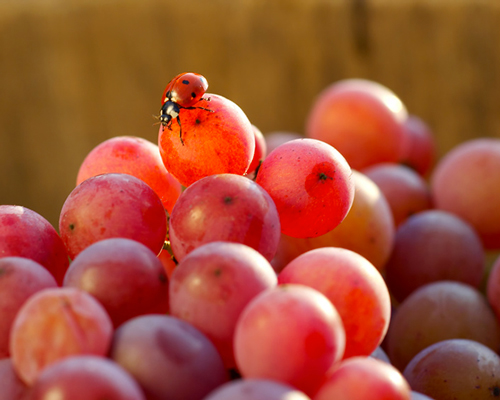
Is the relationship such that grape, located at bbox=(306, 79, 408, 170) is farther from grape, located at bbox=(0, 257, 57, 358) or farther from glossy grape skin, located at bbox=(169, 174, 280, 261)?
grape, located at bbox=(0, 257, 57, 358)

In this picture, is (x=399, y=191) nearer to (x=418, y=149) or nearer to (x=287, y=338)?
(x=418, y=149)

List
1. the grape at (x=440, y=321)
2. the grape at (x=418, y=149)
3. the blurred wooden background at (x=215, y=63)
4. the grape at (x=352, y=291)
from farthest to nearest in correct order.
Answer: the blurred wooden background at (x=215, y=63) < the grape at (x=418, y=149) < the grape at (x=440, y=321) < the grape at (x=352, y=291)

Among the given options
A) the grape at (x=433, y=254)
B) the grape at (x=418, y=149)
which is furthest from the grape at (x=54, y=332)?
the grape at (x=418, y=149)

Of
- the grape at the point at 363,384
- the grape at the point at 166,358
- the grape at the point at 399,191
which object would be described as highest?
the grape at the point at 166,358

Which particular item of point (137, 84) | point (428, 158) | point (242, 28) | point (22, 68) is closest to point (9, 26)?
point (22, 68)

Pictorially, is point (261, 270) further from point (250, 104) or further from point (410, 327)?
point (250, 104)

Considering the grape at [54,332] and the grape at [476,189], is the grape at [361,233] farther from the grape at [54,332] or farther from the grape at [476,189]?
the grape at [54,332]
